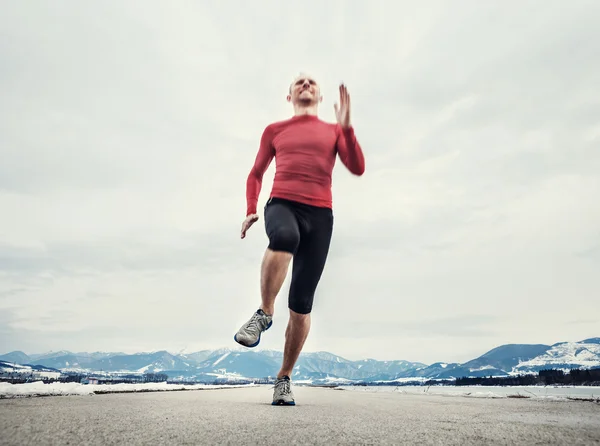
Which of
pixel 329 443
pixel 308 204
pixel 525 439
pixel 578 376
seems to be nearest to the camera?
pixel 329 443

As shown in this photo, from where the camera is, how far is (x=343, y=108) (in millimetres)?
4266

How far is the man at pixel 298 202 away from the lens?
4.18 meters

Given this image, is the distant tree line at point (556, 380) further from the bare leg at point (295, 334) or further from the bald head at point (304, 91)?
the bald head at point (304, 91)

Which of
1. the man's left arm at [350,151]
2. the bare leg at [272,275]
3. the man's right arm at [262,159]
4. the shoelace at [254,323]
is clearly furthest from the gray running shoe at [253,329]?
the man's left arm at [350,151]

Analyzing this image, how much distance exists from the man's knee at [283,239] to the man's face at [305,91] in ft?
6.07

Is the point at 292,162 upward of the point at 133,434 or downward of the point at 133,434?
upward

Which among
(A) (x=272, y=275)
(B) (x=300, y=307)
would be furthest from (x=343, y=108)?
(B) (x=300, y=307)

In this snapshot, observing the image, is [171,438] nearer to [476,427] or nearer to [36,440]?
[36,440]

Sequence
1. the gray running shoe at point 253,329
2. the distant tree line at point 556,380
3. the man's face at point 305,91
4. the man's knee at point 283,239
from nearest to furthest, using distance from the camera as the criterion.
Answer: the gray running shoe at point 253,329 → the man's knee at point 283,239 → the man's face at point 305,91 → the distant tree line at point 556,380

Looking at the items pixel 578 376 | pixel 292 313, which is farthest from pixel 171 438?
pixel 578 376

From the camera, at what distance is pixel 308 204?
4.50m

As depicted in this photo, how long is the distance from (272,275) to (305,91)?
2362mm

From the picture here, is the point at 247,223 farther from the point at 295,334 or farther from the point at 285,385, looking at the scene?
the point at 285,385

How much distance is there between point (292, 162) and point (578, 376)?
5009 inches
